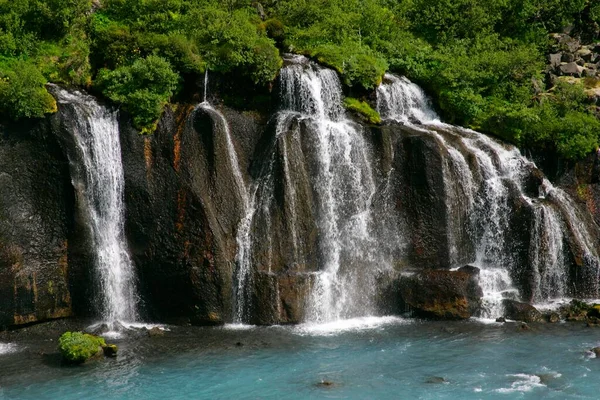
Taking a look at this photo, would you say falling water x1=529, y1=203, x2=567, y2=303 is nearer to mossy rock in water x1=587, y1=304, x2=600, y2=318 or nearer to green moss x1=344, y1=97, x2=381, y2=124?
mossy rock in water x1=587, y1=304, x2=600, y2=318

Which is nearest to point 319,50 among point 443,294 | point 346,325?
point 443,294

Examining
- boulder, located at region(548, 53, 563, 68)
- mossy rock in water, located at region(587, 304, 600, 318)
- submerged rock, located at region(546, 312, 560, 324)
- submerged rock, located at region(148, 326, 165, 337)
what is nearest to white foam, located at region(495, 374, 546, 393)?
submerged rock, located at region(546, 312, 560, 324)

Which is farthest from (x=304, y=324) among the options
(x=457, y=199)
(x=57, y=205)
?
(x=57, y=205)

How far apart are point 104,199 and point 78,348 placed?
651 cm

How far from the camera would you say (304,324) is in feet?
86.8

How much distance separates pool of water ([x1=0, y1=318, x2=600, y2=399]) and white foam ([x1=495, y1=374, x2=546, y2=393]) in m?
0.05

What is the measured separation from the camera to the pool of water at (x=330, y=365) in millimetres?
19859

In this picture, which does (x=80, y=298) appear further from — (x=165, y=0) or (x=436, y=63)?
(x=436, y=63)

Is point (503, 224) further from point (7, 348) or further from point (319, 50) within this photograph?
point (7, 348)

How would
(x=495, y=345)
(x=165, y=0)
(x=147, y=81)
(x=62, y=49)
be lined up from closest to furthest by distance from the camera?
(x=495, y=345), (x=147, y=81), (x=62, y=49), (x=165, y=0)

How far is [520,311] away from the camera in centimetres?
2670

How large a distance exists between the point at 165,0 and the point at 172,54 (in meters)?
5.97

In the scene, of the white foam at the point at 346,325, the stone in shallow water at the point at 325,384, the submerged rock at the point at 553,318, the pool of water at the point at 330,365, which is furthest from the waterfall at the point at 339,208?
the submerged rock at the point at 553,318

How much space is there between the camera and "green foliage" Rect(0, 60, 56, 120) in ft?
82.7
